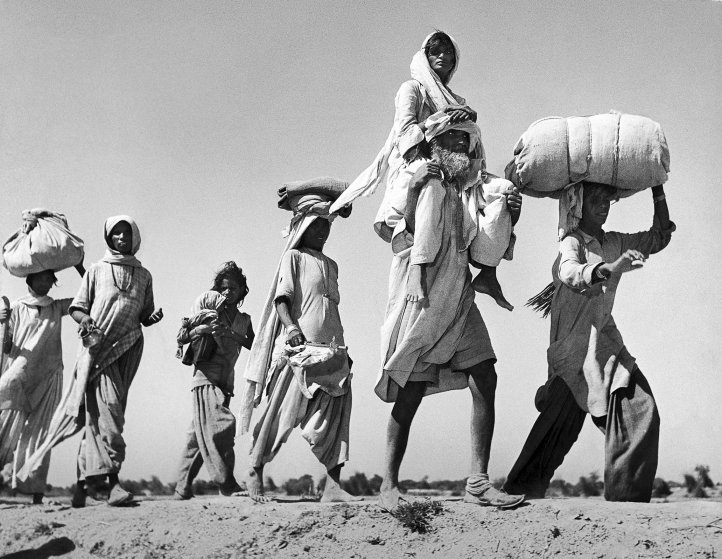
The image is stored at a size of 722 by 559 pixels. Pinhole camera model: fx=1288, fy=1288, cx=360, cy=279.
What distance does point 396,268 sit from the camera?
9188mm

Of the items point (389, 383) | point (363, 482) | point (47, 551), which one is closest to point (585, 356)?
point (389, 383)

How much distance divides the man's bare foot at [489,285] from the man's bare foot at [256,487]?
6.82 feet

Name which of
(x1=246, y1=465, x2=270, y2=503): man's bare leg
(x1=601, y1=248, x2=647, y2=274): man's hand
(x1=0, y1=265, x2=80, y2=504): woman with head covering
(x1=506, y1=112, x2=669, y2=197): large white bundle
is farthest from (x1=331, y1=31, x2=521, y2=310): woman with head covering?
(x1=0, y1=265, x2=80, y2=504): woman with head covering

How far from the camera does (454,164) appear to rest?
921cm

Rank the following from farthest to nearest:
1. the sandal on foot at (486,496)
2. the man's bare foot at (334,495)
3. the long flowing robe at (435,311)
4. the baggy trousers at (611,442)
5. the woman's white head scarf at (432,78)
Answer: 1. the woman's white head scarf at (432,78)
2. the man's bare foot at (334,495)
3. the long flowing robe at (435,311)
4. the baggy trousers at (611,442)
5. the sandal on foot at (486,496)

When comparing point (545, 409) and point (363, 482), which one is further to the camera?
point (363, 482)

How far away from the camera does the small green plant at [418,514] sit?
8.51 meters

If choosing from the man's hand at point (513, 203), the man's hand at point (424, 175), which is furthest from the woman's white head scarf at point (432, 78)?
the man's hand at point (513, 203)

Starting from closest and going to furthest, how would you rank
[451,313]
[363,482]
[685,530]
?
[685,530] < [451,313] < [363,482]

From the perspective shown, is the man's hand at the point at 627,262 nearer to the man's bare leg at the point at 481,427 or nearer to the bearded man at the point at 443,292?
the bearded man at the point at 443,292

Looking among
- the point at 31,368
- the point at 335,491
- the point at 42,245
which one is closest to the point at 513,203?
the point at 335,491

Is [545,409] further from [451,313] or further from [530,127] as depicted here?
[530,127]

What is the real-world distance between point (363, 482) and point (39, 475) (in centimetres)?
264

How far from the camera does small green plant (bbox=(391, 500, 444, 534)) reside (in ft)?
27.9
